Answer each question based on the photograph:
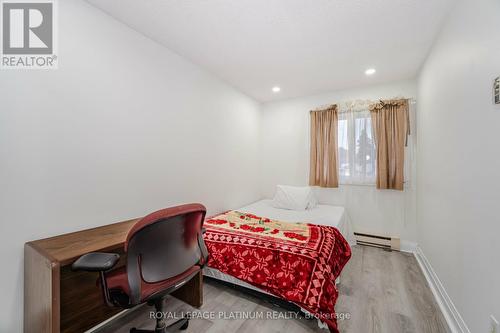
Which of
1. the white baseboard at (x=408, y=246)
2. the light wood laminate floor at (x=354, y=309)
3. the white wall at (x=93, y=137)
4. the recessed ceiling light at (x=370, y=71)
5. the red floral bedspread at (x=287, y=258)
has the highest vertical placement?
the recessed ceiling light at (x=370, y=71)

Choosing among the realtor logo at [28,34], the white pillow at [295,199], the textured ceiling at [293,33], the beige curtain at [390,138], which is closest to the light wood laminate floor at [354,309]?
the white pillow at [295,199]

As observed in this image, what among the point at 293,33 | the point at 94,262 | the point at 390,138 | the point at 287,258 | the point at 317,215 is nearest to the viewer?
the point at 94,262

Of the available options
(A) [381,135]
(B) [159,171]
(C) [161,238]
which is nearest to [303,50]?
(A) [381,135]

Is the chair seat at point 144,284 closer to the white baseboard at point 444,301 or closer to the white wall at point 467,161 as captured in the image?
the white wall at point 467,161

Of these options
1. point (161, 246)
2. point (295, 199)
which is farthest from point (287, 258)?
point (295, 199)

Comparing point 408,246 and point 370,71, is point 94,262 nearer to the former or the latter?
point 370,71

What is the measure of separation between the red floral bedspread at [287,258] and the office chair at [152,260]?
2.20 feet

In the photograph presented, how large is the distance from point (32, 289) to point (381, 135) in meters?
3.91

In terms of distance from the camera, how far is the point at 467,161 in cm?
136

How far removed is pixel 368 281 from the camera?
2.22 m

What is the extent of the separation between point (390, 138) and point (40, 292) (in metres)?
3.88

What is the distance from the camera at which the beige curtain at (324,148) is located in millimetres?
3393

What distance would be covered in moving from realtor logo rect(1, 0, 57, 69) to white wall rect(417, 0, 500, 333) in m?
2.70

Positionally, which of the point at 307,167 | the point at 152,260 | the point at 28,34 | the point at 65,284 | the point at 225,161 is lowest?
the point at 65,284
